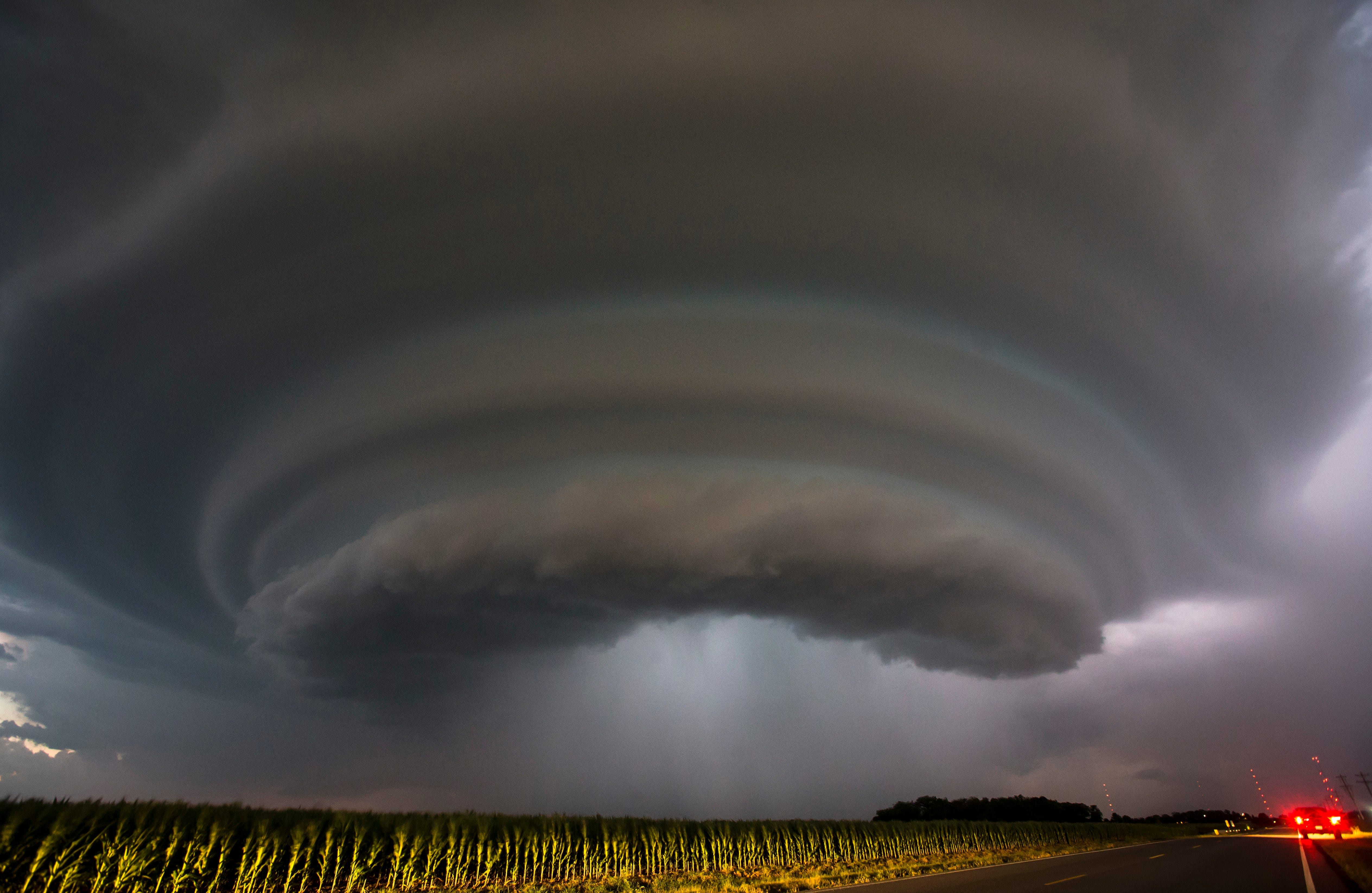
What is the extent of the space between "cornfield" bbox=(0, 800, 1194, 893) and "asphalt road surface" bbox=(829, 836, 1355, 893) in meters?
11.4

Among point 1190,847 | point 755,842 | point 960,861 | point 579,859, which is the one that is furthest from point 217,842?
point 1190,847

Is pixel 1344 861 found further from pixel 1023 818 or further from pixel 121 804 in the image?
pixel 1023 818

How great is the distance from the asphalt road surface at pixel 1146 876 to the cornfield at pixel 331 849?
1145 centimetres

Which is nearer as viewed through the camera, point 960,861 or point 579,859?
point 579,859

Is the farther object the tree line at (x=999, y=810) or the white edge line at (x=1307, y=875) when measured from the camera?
the tree line at (x=999, y=810)

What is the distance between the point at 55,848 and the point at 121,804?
1.43 metres

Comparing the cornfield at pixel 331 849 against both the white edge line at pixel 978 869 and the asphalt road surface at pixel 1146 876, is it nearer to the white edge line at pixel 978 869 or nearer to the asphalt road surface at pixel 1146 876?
the white edge line at pixel 978 869

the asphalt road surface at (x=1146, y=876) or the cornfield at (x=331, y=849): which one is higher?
the cornfield at (x=331, y=849)

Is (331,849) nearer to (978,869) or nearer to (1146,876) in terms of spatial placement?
(978,869)

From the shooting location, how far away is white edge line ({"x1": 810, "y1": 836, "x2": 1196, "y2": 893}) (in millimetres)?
20531

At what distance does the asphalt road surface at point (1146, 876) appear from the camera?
18000mm

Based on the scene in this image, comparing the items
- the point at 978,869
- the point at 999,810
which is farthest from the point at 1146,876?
the point at 999,810

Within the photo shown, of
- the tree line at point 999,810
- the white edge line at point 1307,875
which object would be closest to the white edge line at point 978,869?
the white edge line at point 1307,875

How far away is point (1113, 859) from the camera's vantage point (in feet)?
103
